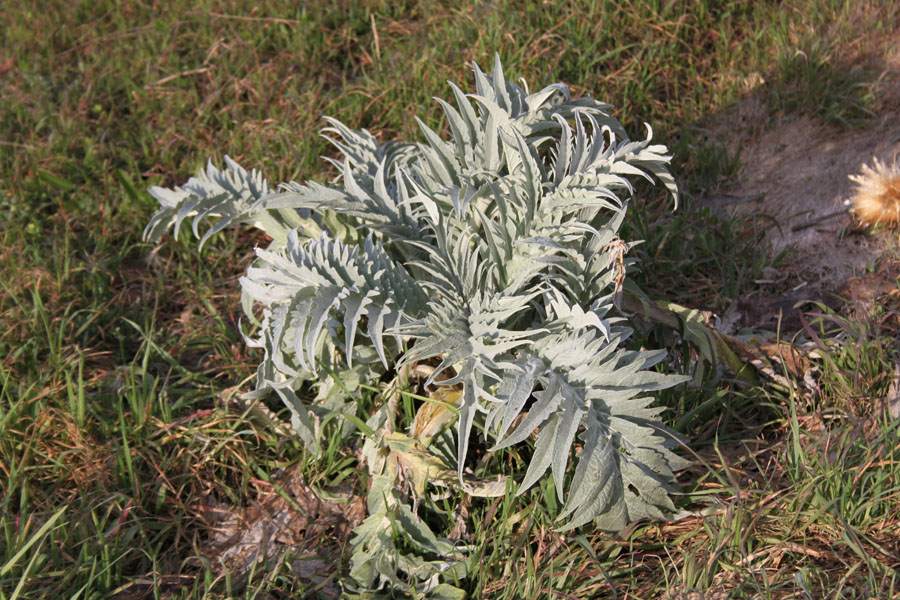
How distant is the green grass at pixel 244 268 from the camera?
1.93 meters

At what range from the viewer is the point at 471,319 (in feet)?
6.47

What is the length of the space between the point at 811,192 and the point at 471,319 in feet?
5.45

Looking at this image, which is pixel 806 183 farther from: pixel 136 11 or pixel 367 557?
pixel 136 11

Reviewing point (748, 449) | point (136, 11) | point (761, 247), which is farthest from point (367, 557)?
point (136, 11)

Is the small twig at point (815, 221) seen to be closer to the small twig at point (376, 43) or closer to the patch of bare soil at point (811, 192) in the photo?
the patch of bare soil at point (811, 192)

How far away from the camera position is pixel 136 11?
13.1 ft

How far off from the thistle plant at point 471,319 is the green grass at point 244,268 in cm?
15

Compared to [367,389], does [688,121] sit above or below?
above

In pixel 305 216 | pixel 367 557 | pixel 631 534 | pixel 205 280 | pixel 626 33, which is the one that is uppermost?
pixel 626 33

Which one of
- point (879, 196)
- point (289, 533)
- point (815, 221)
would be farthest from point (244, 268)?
point (879, 196)

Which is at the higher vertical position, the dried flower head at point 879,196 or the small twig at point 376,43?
the dried flower head at point 879,196

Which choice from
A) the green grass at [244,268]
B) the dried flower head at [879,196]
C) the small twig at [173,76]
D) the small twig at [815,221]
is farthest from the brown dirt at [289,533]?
the small twig at [173,76]

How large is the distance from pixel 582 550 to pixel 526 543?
0.14 meters

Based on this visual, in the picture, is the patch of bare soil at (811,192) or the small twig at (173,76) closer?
the patch of bare soil at (811,192)
